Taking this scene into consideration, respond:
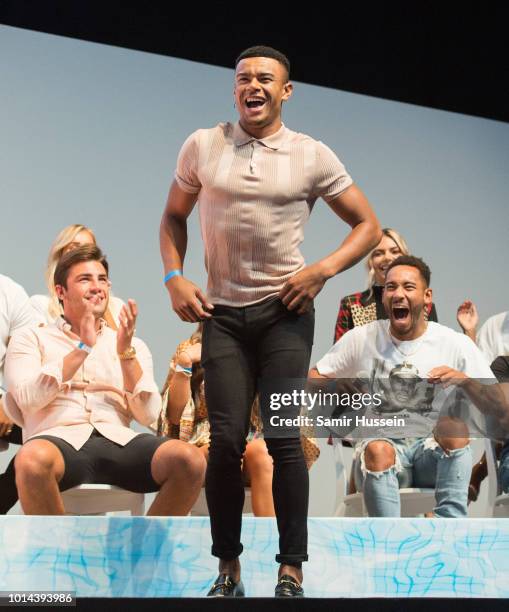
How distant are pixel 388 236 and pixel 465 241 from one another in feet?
2.38

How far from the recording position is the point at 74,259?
2.83 metres

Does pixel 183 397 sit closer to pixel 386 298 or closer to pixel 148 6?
pixel 386 298

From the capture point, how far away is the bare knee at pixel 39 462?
94.2 inches

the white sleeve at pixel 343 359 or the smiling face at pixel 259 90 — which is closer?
the smiling face at pixel 259 90

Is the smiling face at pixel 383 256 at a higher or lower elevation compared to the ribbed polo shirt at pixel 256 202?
higher

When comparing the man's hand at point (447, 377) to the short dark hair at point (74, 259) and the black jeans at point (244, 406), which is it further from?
the short dark hair at point (74, 259)

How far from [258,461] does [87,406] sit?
0.51 metres

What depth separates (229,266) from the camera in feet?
6.98

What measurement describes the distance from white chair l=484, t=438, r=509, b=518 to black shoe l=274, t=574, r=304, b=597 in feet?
3.60

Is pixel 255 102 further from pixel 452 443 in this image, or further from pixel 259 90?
pixel 452 443

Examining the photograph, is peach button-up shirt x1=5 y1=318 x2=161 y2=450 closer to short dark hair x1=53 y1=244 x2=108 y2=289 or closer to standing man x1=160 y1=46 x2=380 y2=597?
short dark hair x1=53 y1=244 x2=108 y2=289

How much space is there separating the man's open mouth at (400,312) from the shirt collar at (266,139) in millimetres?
978

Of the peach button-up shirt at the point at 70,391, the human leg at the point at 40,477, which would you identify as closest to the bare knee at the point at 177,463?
the peach button-up shirt at the point at 70,391

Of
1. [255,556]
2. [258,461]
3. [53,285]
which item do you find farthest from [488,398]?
[53,285]
